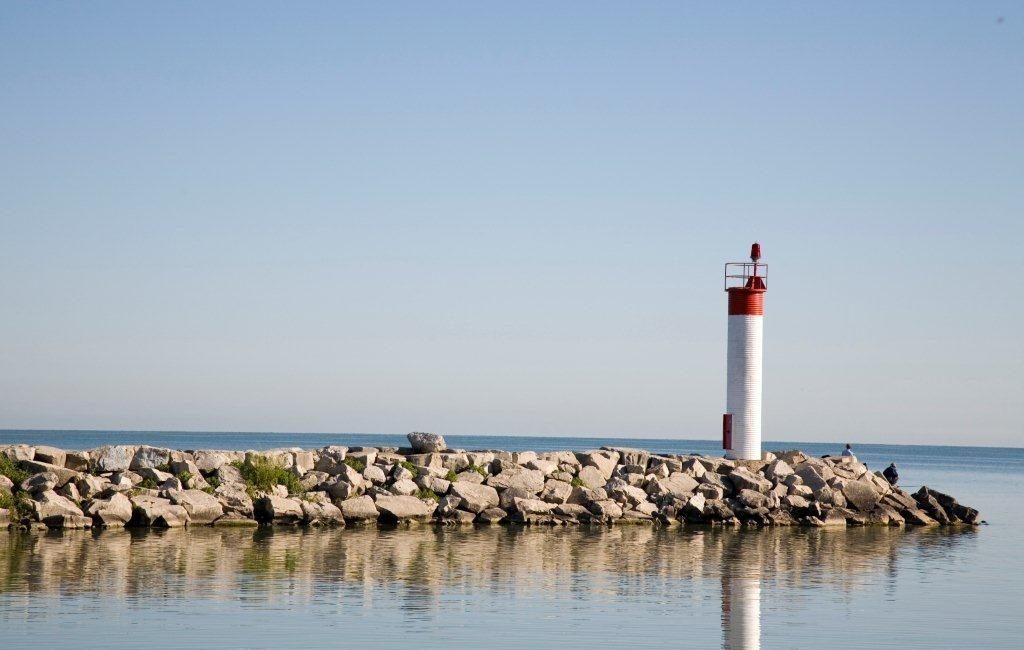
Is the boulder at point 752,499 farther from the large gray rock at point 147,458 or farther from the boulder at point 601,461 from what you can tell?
the large gray rock at point 147,458

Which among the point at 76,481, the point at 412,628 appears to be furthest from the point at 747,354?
the point at 412,628

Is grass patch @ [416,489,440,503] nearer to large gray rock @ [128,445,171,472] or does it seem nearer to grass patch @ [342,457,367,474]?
grass patch @ [342,457,367,474]

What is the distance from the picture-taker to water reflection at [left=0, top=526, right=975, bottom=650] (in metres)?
16.1

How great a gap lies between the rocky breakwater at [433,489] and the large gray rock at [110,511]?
0.08 feet

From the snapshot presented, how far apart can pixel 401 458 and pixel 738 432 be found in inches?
286

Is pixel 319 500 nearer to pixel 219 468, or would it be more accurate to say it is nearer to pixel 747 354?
pixel 219 468

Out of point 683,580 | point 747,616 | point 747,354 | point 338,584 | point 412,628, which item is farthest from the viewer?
point 747,354

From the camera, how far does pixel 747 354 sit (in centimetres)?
2894

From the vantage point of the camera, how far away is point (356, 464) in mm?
26391

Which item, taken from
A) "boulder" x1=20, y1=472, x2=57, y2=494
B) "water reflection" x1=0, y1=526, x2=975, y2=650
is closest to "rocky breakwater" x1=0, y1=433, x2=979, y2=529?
"boulder" x1=20, y1=472, x2=57, y2=494

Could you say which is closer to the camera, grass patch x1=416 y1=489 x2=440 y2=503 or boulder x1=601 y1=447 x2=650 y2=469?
grass patch x1=416 y1=489 x2=440 y2=503

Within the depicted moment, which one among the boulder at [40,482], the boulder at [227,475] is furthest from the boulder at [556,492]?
the boulder at [40,482]

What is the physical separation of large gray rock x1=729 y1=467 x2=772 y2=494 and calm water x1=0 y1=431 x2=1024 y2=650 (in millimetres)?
2906

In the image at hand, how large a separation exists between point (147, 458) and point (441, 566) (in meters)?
7.56
